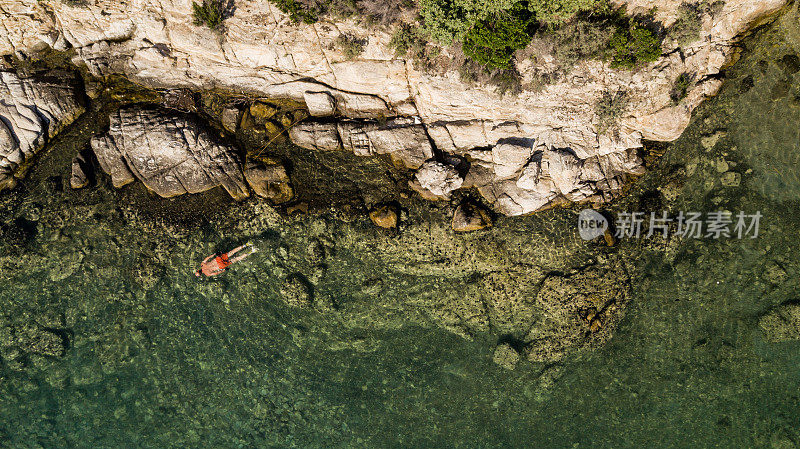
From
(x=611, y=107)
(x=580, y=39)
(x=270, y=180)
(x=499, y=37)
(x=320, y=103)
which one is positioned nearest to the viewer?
(x=499, y=37)

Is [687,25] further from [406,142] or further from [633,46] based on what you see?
[406,142]

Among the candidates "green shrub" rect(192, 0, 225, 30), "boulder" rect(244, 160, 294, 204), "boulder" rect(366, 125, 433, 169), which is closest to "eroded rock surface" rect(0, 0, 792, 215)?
"boulder" rect(366, 125, 433, 169)

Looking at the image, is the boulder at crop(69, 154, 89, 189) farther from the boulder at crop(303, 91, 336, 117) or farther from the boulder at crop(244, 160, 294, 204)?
the boulder at crop(303, 91, 336, 117)

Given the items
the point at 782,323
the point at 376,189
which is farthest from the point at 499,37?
the point at 782,323

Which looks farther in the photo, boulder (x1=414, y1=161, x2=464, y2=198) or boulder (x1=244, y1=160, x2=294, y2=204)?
boulder (x1=244, y1=160, x2=294, y2=204)

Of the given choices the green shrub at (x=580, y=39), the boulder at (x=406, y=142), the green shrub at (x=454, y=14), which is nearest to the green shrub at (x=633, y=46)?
the green shrub at (x=580, y=39)
